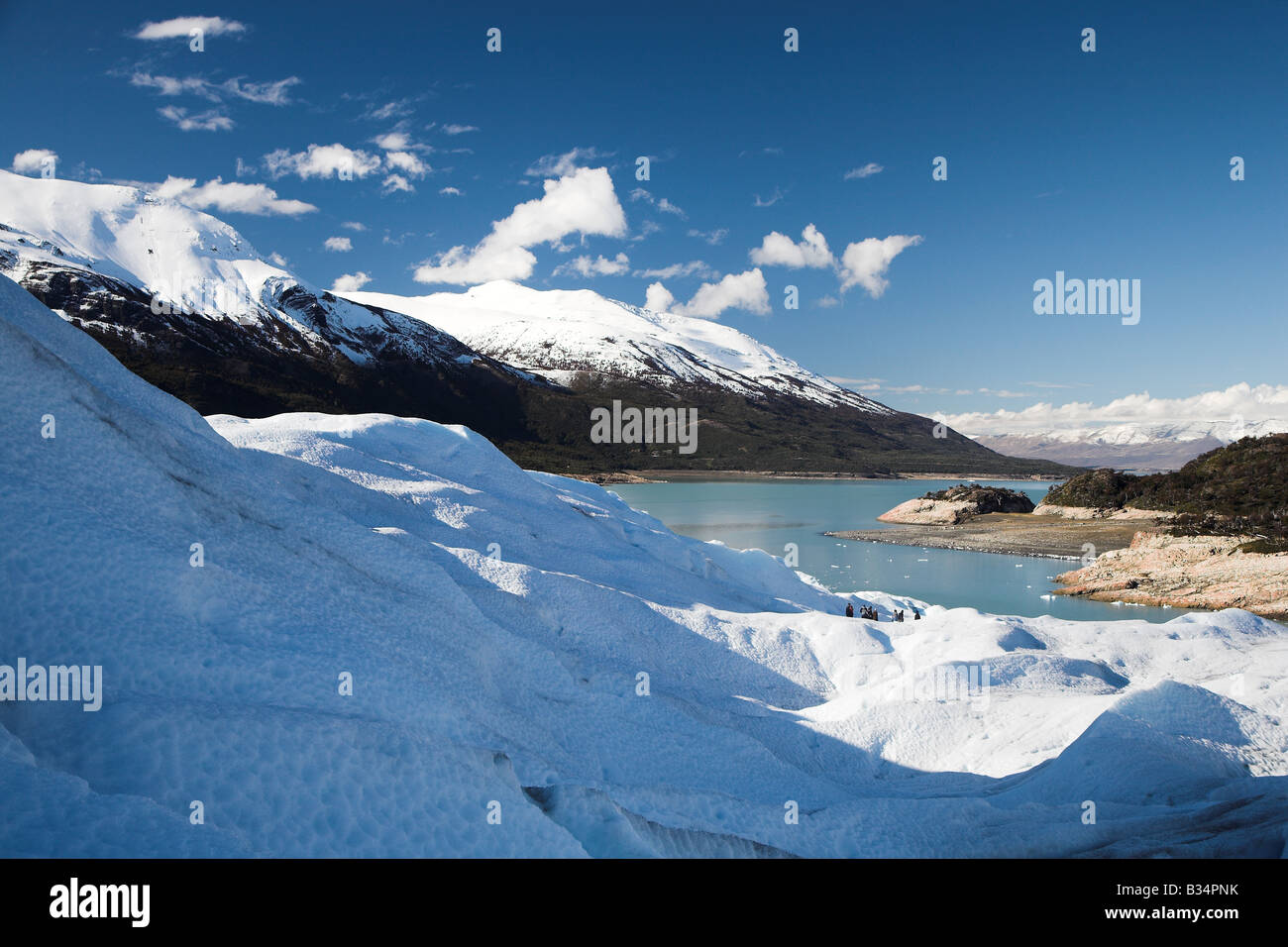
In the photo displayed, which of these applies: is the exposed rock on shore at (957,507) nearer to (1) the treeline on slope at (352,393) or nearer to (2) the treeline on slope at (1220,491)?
A: (2) the treeline on slope at (1220,491)

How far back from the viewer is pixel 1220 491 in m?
51.5

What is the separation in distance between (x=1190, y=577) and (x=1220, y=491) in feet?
65.4

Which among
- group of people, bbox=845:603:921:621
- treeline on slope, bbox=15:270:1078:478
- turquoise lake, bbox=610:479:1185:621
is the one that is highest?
treeline on slope, bbox=15:270:1078:478

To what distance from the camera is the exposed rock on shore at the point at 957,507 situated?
75250mm

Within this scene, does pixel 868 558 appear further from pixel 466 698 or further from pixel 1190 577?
pixel 466 698

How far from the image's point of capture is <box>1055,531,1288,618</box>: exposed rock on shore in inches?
1341

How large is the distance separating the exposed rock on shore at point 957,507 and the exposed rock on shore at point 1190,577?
30039 mm

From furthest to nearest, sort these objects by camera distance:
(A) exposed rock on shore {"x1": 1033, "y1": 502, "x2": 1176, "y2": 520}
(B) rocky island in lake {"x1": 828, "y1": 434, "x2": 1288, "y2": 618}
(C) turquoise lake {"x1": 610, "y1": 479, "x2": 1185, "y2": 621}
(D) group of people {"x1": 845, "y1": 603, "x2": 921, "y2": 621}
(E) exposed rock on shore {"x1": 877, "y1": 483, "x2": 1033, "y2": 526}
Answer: (E) exposed rock on shore {"x1": 877, "y1": 483, "x2": 1033, "y2": 526}, (A) exposed rock on shore {"x1": 1033, "y1": 502, "x2": 1176, "y2": 520}, (C) turquoise lake {"x1": 610, "y1": 479, "x2": 1185, "y2": 621}, (B) rocky island in lake {"x1": 828, "y1": 434, "x2": 1288, "y2": 618}, (D) group of people {"x1": 845, "y1": 603, "x2": 921, "y2": 621}

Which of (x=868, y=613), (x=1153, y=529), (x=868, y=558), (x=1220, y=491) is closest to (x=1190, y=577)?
(x=1153, y=529)

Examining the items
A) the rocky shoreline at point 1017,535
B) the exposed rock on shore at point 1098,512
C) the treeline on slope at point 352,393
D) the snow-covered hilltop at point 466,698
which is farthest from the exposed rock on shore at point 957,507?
the treeline on slope at point 352,393

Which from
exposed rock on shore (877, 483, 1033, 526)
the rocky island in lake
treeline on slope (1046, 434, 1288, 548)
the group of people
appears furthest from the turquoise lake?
the group of people

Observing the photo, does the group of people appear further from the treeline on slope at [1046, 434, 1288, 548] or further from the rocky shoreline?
the rocky shoreline

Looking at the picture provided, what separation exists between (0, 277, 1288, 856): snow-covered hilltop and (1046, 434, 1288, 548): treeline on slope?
33.5m

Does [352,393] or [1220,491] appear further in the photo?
[352,393]
